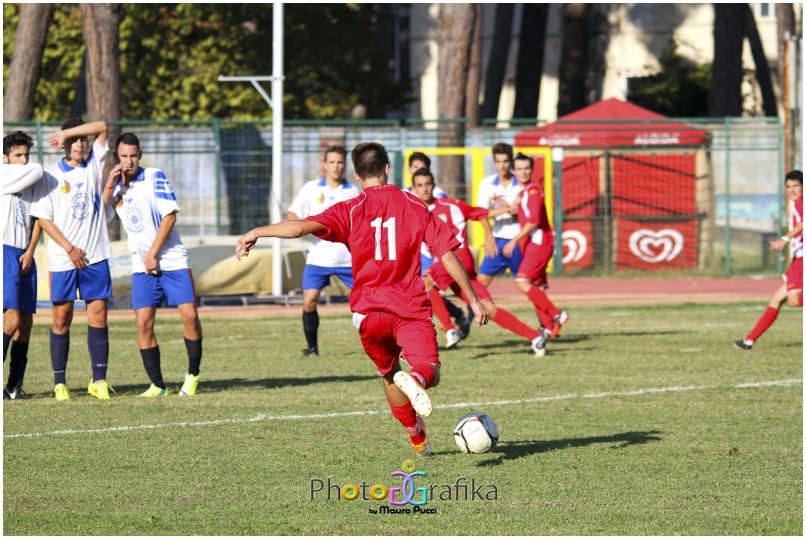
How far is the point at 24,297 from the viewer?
36.0ft

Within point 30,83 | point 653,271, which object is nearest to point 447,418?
point 653,271

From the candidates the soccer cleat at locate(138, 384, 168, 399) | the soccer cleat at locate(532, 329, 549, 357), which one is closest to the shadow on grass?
the soccer cleat at locate(138, 384, 168, 399)

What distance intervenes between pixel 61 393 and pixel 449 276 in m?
4.15

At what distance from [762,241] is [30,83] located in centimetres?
1446

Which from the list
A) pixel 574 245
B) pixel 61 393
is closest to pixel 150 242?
pixel 61 393

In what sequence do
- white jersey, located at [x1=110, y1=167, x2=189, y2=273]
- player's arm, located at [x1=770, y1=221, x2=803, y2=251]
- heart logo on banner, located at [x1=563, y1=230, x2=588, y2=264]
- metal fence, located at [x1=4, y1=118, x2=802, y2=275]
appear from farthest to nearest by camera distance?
heart logo on banner, located at [x1=563, y1=230, x2=588, y2=264] → metal fence, located at [x1=4, y1=118, x2=802, y2=275] → player's arm, located at [x1=770, y1=221, x2=803, y2=251] → white jersey, located at [x1=110, y1=167, x2=189, y2=273]

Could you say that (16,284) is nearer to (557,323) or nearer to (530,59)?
(557,323)

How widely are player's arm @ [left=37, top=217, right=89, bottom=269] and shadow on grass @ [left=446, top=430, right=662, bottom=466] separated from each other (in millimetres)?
3622

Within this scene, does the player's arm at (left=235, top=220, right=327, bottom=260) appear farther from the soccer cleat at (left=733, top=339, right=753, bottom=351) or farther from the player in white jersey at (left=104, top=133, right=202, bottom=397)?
the soccer cleat at (left=733, top=339, right=753, bottom=351)

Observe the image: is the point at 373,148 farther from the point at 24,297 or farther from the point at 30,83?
the point at 30,83

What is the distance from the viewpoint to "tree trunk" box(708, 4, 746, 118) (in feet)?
114

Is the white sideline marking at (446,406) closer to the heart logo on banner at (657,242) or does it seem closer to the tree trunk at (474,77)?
the heart logo on banner at (657,242)

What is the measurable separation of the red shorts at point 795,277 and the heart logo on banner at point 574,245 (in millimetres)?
12363

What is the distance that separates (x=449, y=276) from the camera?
544 inches
